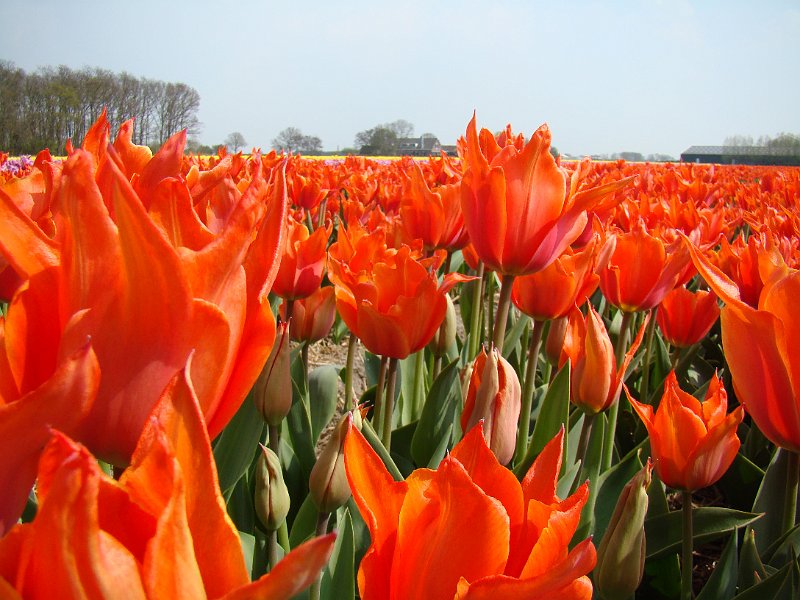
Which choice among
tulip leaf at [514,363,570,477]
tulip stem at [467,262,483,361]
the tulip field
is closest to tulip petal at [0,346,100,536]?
the tulip field

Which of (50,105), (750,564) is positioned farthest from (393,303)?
(50,105)

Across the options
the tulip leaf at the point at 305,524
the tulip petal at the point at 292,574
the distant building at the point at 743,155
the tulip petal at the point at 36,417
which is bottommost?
the tulip leaf at the point at 305,524

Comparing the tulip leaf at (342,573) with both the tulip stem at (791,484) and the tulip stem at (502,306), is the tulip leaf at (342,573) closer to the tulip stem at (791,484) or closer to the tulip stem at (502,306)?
the tulip stem at (502,306)

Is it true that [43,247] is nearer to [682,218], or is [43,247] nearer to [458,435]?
[458,435]

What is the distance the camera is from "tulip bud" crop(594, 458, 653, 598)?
39.3 inches

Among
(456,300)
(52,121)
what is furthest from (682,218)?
(52,121)

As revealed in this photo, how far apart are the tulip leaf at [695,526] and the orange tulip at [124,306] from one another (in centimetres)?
145

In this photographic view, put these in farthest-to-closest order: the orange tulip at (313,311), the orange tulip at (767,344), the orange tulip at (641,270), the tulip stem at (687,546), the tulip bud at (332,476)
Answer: the orange tulip at (313,311), the orange tulip at (641,270), the tulip stem at (687,546), the tulip bud at (332,476), the orange tulip at (767,344)

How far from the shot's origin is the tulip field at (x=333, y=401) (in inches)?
14.8

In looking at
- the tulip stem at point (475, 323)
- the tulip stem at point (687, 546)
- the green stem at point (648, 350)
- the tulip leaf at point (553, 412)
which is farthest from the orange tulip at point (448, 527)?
the green stem at point (648, 350)

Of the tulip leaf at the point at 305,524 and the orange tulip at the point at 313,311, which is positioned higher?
the orange tulip at the point at 313,311

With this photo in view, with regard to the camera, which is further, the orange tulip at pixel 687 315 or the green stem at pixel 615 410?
the orange tulip at pixel 687 315

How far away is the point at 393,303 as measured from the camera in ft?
5.02

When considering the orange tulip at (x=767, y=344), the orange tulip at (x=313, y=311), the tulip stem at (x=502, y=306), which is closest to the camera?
the orange tulip at (x=767, y=344)
